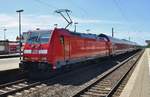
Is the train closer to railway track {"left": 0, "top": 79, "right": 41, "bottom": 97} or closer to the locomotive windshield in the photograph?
the locomotive windshield

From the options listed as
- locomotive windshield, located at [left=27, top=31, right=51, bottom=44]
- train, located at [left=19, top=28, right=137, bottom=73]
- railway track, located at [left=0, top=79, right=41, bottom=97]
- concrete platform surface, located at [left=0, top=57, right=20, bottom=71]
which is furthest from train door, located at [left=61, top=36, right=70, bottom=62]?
concrete platform surface, located at [left=0, top=57, right=20, bottom=71]

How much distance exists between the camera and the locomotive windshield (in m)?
18.3

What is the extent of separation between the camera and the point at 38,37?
18656 mm

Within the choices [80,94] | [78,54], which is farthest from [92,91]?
[78,54]

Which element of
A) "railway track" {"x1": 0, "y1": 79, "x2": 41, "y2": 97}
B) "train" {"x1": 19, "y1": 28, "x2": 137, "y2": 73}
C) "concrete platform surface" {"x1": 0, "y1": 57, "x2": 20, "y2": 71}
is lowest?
"railway track" {"x1": 0, "y1": 79, "x2": 41, "y2": 97}

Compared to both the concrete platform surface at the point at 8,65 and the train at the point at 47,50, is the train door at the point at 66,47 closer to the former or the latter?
the train at the point at 47,50

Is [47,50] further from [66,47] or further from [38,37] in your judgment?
[66,47]

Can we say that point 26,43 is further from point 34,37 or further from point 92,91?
point 92,91

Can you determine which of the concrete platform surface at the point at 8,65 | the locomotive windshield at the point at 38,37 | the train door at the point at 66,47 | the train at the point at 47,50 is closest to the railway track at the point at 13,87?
the train at the point at 47,50

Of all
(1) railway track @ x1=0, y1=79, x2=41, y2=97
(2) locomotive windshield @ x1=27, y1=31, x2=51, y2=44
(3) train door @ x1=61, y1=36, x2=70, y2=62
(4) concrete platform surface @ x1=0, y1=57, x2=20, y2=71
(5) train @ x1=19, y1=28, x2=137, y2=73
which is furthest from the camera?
(4) concrete platform surface @ x1=0, y1=57, x2=20, y2=71

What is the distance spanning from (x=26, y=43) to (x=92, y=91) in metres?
6.29

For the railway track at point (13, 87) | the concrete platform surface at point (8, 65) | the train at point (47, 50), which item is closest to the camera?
the railway track at point (13, 87)

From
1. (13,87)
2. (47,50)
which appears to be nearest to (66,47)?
(47,50)

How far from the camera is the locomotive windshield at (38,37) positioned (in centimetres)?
1828
